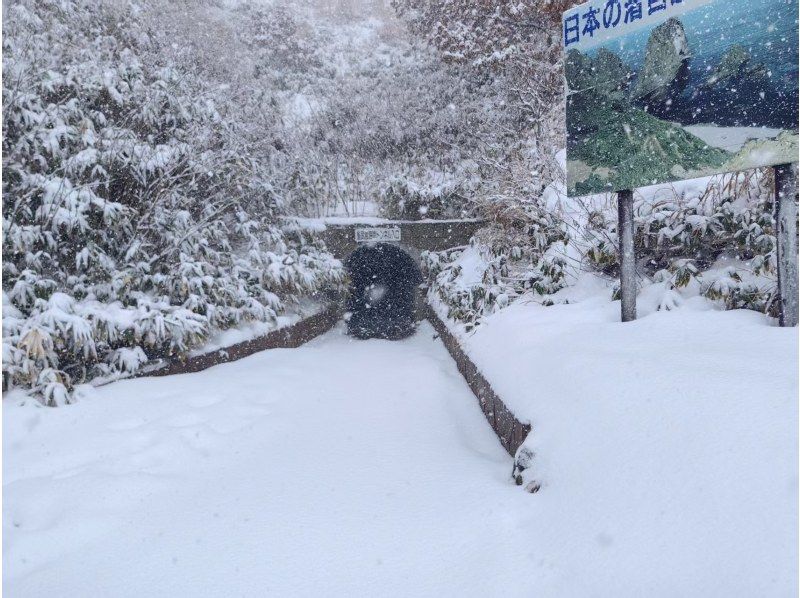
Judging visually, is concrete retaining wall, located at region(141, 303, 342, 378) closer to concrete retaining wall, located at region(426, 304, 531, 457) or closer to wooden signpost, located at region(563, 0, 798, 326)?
concrete retaining wall, located at region(426, 304, 531, 457)

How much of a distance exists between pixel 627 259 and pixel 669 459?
2199mm

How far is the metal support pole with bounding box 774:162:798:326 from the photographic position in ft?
10.6

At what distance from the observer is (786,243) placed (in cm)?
326

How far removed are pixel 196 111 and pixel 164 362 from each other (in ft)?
14.3

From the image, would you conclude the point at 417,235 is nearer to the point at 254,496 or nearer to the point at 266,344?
the point at 266,344

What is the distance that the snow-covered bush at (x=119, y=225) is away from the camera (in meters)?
5.19

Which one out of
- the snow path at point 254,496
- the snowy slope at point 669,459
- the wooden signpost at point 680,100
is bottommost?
the snow path at point 254,496

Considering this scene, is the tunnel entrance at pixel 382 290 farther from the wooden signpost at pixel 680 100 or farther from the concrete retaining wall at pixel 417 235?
the wooden signpost at pixel 680 100

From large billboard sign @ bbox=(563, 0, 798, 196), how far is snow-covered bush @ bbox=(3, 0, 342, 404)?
4.41 meters

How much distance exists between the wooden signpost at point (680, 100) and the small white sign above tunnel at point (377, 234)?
6490 millimetres

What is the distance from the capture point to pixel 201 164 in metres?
7.59

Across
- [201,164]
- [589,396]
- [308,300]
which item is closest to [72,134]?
[201,164]

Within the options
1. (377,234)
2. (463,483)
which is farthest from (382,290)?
(463,483)

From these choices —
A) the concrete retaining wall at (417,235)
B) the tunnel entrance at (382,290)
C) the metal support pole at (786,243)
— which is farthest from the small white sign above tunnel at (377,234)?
the metal support pole at (786,243)
